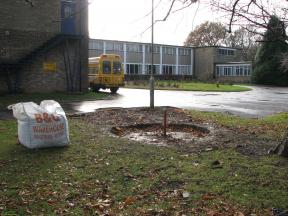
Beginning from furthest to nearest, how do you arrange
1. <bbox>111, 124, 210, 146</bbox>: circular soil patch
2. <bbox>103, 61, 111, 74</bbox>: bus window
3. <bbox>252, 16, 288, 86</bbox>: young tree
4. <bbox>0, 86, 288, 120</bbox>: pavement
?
1. <bbox>252, 16, 288, 86</bbox>: young tree
2. <bbox>103, 61, 111, 74</bbox>: bus window
3. <bbox>0, 86, 288, 120</bbox>: pavement
4. <bbox>111, 124, 210, 146</bbox>: circular soil patch

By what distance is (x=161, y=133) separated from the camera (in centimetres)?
1167

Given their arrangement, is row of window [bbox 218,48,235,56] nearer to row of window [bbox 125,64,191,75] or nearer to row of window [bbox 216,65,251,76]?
row of window [bbox 216,65,251,76]

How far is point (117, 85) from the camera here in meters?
34.3

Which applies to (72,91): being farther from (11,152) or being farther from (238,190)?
(238,190)

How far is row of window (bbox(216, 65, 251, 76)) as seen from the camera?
7099 cm

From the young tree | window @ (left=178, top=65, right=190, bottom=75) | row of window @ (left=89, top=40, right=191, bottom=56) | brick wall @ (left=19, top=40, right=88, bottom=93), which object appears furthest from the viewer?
window @ (left=178, top=65, right=190, bottom=75)

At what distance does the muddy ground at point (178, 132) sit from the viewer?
959 centimetres

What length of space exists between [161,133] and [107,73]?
22833 millimetres

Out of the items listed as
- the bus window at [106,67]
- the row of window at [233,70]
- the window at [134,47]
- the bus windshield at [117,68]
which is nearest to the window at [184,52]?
the row of window at [233,70]

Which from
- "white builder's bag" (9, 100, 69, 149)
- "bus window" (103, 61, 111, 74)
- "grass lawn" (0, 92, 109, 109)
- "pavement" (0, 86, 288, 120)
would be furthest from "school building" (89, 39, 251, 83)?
"white builder's bag" (9, 100, 69, 149)

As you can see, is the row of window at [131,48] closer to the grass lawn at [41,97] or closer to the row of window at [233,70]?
the row of window at [233,70]

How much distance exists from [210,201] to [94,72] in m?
29.6

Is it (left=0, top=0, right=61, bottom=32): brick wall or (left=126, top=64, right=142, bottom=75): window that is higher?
(left=0, top=0, right=61, bottom=32): brick wall

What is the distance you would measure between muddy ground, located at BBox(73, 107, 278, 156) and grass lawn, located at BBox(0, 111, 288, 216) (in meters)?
0.61
